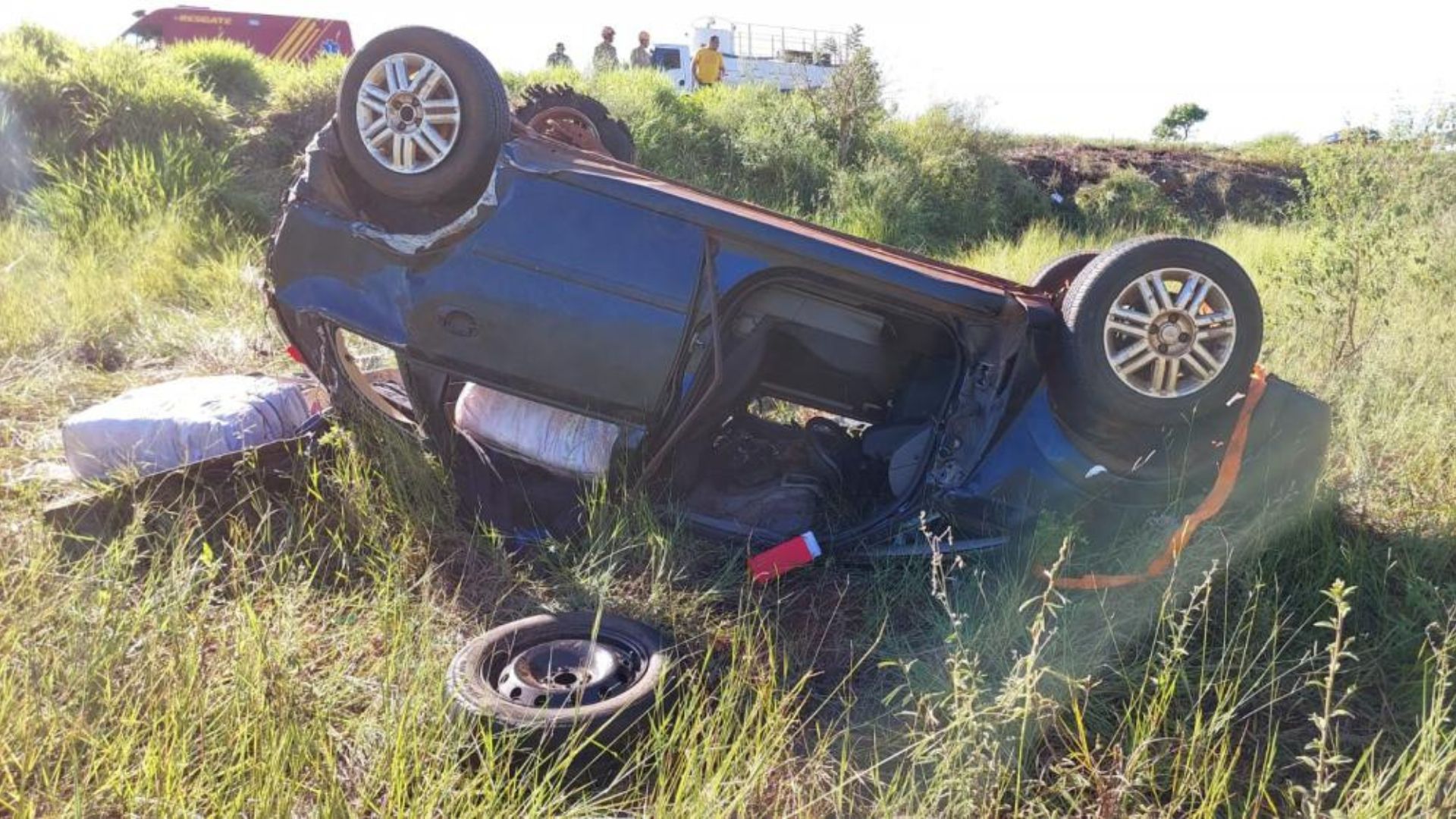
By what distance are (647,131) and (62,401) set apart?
7499mm

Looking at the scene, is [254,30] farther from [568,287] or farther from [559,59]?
[568,287]

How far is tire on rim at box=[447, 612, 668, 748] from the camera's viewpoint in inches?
77.2

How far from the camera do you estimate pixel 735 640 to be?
2217 millimetres

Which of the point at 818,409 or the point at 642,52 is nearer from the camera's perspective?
the point at 818,409

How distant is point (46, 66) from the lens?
26.2ft

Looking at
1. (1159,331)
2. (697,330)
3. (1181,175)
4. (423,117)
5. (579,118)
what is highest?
(1181,175)

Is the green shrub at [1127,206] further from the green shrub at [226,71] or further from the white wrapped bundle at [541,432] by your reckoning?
the white wrapped bundle at [541,432]

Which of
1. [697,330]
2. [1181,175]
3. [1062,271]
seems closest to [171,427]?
[697,330]

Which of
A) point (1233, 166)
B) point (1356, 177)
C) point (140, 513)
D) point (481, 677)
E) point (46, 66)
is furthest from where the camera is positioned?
point (1233, 166)

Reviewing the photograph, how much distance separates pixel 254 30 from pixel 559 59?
41.6ft

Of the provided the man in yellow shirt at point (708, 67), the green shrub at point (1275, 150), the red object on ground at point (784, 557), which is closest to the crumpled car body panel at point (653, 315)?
the red object on ground at point (784, 557)

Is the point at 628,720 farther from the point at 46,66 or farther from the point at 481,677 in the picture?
the point at 46,66

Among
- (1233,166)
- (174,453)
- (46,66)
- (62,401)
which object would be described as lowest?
(62,401)

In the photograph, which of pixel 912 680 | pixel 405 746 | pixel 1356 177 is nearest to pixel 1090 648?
pixel 912 680
